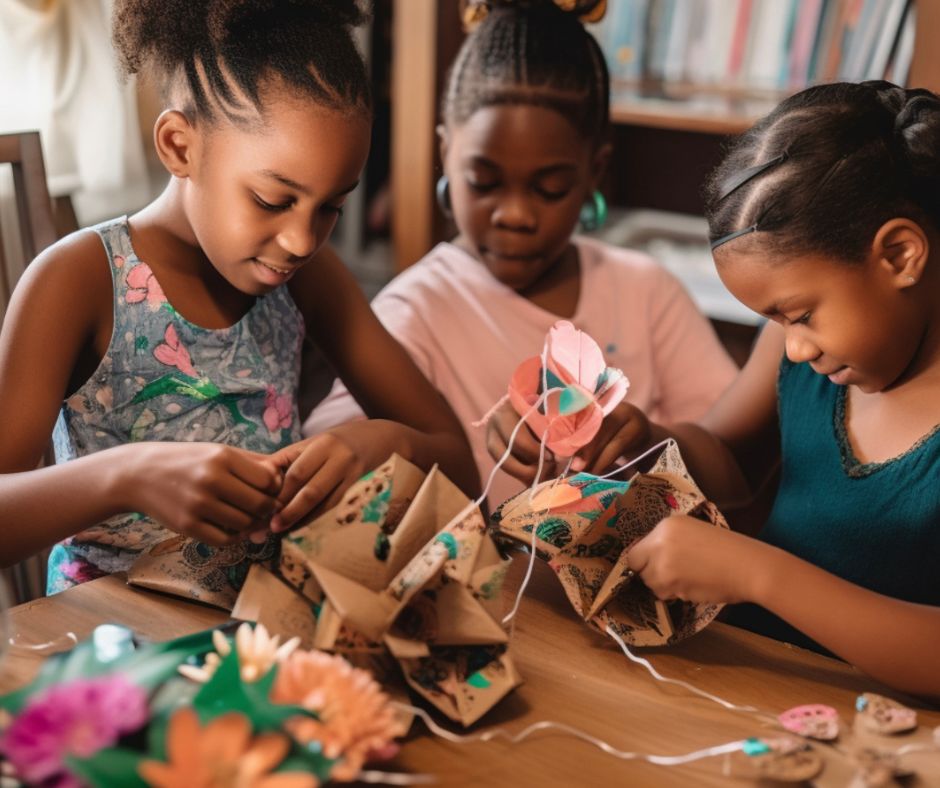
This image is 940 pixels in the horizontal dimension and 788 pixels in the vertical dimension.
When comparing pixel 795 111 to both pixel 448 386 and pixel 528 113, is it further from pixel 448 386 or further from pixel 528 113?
pixel 448 386

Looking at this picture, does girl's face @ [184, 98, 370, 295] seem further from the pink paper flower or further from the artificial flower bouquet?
the artificial flower bouquet

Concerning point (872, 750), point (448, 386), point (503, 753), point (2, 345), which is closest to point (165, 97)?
point (2, 345)

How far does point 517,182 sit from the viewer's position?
1.43m

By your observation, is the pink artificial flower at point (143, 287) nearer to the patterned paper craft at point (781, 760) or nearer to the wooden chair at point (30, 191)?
the wooden chair at point (30, 191)

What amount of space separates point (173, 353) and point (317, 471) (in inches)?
11.9

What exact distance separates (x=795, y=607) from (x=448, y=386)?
75 cm

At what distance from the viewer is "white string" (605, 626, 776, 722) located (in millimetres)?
826

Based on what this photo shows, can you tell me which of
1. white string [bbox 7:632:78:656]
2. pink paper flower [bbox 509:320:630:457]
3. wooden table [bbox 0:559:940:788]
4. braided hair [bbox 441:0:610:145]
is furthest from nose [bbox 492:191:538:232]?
white string [bbox 7:632:78:656]

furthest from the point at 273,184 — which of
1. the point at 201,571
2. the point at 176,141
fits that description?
the point at 201,571

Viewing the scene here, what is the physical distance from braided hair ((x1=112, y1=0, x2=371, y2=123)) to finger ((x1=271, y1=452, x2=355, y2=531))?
14.4 inches

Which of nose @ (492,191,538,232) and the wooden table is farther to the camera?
nose @ (492,191,538,232)

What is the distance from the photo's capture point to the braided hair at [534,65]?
1439 mm

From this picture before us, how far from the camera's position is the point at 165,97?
109 centimetres

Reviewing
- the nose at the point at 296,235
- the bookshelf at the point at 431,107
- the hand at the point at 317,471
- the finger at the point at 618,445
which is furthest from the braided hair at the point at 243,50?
the bookshelf at the point at 431,107
